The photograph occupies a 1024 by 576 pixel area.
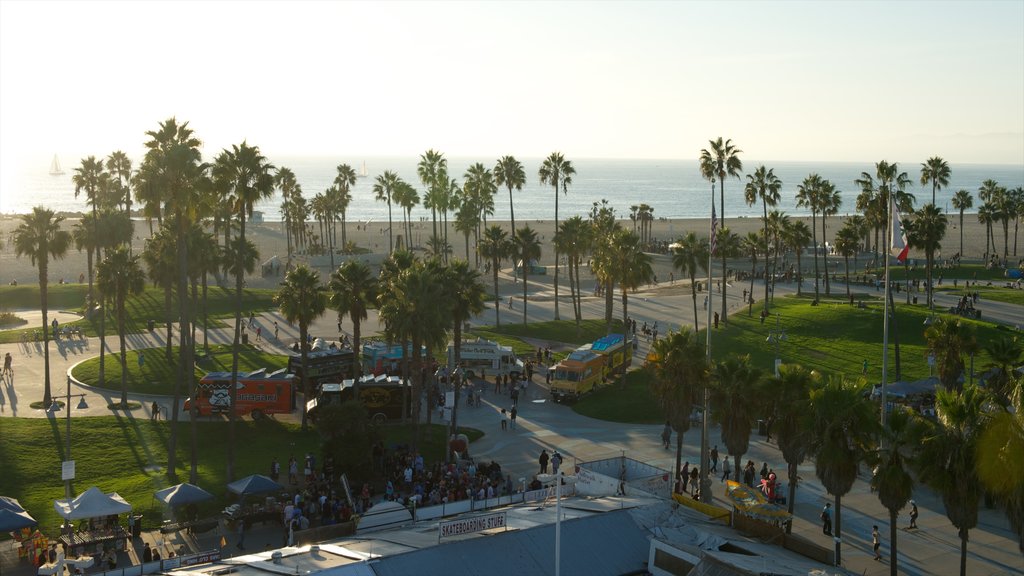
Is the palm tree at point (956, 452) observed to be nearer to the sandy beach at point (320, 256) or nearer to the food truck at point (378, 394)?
the food truck at point (378, 394)

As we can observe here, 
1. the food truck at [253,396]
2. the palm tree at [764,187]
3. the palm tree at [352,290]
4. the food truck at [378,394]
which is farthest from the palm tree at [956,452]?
the palm tree at [764,187]

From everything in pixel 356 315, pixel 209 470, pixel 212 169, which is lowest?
pixel 209 470

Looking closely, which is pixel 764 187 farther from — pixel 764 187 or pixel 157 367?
pixel 157 367

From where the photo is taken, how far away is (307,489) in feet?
116

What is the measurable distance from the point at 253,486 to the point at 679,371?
17.2 meters

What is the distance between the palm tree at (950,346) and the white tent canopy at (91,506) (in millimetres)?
36517

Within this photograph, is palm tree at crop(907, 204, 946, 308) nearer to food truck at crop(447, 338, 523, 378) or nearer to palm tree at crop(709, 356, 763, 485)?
food truck at crop(447, 338, 523, 378)

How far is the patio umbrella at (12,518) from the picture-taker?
29.4 meters

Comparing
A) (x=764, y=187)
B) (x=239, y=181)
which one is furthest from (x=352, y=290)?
(x=764, y=187)

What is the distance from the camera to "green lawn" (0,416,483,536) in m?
35.4

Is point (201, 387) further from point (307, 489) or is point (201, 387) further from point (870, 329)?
point (870, 329)

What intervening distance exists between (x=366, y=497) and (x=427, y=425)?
10.4 m

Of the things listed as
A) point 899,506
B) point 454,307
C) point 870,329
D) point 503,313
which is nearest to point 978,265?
point 870,329

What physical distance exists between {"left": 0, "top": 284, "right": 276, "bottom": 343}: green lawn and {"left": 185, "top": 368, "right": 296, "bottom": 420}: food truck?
90.5 feet
